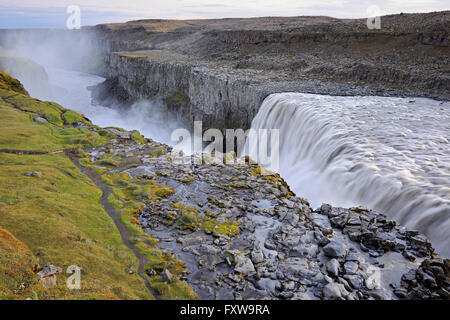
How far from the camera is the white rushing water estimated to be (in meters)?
78.8

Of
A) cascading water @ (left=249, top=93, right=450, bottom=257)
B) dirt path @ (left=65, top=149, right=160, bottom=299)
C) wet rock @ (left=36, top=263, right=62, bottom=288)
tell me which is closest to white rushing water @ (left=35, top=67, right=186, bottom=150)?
cascading water @ (left=249, top=93, right=450, bottom=257)

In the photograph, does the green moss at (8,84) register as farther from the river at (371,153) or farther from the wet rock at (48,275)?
the wet rock at (48,275)

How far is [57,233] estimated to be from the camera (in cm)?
1517

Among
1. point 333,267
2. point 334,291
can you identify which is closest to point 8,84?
point 333,267

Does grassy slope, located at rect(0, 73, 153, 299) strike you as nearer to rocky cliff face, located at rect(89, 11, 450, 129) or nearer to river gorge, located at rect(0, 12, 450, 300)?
river gorge, located at rect(0, 12, 450, 300)

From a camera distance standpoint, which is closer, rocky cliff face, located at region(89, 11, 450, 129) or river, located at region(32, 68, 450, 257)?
river, located at region(32, 68, 450, 257)

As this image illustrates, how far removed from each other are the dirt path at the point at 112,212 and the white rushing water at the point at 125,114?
4428 cm

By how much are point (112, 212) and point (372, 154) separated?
58.4ft

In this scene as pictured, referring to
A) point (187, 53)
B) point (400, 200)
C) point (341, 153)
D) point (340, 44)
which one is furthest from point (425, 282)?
point (187, 53)

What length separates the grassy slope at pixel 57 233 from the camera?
11711 mm

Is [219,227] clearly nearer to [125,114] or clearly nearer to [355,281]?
[355,281]

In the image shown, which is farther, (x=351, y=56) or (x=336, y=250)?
(x=351, y=56)

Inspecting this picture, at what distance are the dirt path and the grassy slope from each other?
0.90 ft
